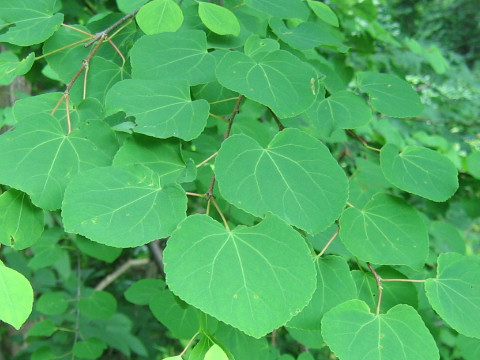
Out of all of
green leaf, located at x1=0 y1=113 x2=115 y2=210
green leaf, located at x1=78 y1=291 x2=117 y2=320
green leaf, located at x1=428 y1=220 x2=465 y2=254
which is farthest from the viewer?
green leaf, located at x1=78 y1=291 x2=117 y2=320

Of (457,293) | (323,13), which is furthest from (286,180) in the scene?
(323,13)

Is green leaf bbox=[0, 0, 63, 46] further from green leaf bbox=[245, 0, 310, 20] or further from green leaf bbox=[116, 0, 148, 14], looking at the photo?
green leaf bbox=[245, 0, 310, 20]

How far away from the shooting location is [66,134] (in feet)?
2.34

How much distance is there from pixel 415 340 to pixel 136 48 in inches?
23.5

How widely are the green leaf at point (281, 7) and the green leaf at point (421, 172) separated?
32 centimetres

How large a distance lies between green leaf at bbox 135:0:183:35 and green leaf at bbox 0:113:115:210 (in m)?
0.22

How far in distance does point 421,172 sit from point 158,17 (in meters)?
0.51

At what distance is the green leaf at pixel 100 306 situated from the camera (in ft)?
4.51

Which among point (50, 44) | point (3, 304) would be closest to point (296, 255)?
point (3, 304)

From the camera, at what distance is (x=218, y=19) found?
0.87 meters

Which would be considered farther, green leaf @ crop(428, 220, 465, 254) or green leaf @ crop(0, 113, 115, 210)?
green leaf @ crop(428, 220, 465, 254)

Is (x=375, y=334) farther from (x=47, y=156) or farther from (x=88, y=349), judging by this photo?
(x=88, y=349)

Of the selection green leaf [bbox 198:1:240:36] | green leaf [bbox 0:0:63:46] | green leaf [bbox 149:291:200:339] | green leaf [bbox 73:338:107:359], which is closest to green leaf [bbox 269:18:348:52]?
green leaf [bbox 198:1:240:36]

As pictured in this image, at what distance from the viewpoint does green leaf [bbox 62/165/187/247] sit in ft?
1.97
